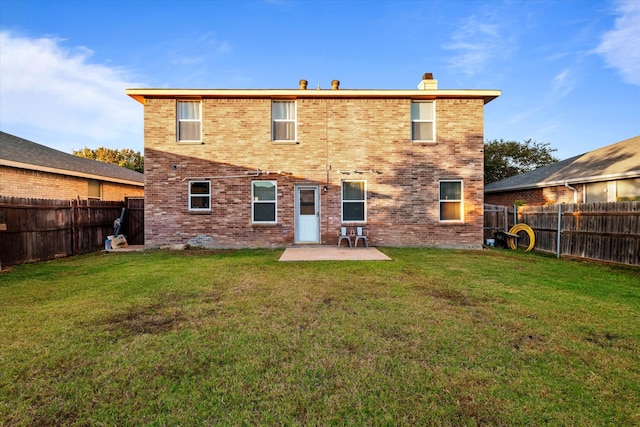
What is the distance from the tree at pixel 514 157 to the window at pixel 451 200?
1899cm

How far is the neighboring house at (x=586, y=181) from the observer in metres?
11.7

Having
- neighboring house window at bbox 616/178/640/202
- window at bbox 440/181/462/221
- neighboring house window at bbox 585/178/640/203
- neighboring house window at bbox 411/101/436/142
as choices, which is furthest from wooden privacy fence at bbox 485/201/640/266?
neighboring house window at bbox 411/101/436/142

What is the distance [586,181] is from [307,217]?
40.0 ft

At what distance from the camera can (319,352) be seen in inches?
121

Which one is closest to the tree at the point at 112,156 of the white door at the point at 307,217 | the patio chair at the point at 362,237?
the white door at the point at 307,217

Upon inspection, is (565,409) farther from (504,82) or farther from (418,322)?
(504,82)

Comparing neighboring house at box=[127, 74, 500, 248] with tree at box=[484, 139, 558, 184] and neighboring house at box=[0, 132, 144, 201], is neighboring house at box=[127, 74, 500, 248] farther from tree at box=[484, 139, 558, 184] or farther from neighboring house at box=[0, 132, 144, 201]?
tree at box=[484, 139, 558, 184]

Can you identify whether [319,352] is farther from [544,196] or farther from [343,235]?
[544,196]

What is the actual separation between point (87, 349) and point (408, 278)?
17.8 ft

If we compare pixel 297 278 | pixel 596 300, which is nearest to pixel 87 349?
pixel 297 278

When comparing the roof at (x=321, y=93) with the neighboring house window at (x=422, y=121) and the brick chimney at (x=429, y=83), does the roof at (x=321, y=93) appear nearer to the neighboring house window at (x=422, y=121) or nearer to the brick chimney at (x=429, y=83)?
the neighboring house window at (x=422, y=121)

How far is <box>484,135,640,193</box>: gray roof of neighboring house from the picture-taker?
39.0 ft

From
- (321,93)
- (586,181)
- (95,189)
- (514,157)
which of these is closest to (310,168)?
(321,93)

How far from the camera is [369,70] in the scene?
15.2 meters
